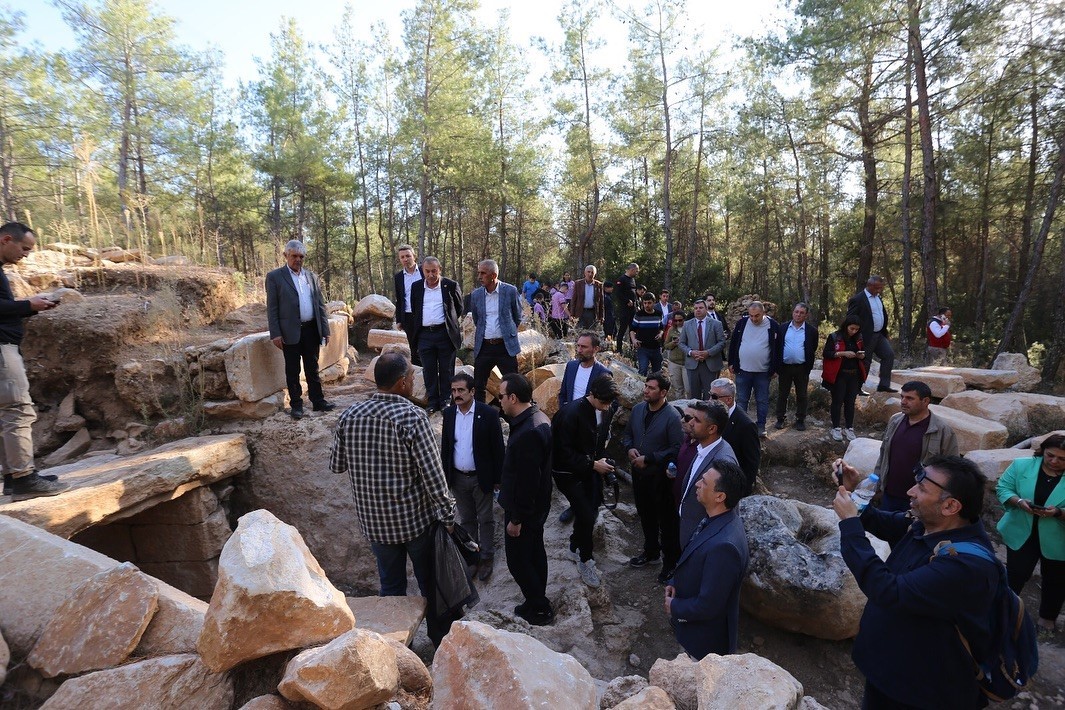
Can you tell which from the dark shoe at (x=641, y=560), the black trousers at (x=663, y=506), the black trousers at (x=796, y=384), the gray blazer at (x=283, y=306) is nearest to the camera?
the black trousers at (x=663, y=506)

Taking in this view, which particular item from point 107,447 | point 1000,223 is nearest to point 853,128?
point 1000,223

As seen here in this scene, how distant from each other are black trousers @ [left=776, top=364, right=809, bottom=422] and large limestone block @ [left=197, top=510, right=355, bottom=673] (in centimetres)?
575

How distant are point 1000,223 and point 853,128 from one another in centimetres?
756

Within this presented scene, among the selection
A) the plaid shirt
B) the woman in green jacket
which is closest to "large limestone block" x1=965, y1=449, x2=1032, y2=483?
the woman in green jacket

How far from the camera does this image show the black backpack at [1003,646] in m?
1.95

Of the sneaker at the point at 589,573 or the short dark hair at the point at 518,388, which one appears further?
the sneaker at the point at 589,573

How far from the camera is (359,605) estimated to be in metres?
3.13

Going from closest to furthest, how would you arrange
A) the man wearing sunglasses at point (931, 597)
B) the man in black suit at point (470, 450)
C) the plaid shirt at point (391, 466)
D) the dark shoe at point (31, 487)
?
the man wearing sunglasses at point (931, 597), the plaid shirt at point (391, 466), the dark shoe at point (31, 487), the man in black suit at point (470, 450)

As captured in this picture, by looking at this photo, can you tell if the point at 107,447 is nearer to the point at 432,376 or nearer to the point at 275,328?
the point at 275,328

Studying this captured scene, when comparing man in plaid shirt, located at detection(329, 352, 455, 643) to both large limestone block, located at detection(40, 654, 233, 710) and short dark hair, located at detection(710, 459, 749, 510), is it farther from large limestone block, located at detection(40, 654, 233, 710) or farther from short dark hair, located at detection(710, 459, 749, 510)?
short dark hair, located at detection(710, 459, 749, 510)

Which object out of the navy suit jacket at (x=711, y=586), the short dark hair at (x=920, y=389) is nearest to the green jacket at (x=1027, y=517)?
the short dark hair at (x=920, y=389)

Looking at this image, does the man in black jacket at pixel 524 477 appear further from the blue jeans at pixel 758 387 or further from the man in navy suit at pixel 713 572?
the blue jeans at pixel 758 387

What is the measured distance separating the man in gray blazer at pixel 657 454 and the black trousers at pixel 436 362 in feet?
6.96

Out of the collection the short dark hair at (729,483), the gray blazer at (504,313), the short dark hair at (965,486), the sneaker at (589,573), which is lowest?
the sneaker at (589,573)
